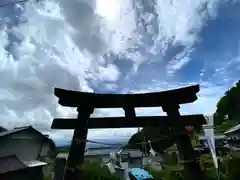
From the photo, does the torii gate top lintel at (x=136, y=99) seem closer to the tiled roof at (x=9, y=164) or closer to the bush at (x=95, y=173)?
the bush at (x=95, y=173)

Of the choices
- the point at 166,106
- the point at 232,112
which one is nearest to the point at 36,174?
the point at 166,106

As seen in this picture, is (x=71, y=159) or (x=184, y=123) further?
(x=184, y=123)

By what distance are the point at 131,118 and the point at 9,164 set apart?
9788mm

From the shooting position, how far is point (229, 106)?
30609 mm

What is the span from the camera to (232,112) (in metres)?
29.4

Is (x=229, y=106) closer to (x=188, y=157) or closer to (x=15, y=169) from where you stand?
(x=188, y=157)

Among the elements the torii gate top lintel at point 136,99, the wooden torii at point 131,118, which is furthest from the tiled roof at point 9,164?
the torii gate top lintel at point 136,99

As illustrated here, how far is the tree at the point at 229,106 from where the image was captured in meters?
29.2

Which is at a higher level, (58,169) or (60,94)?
(60,94)

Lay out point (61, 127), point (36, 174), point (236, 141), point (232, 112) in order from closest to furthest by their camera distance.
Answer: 1. point (61, 127)
2. point (36, 174)
3. point (236, 141)
4. point (232, 112)

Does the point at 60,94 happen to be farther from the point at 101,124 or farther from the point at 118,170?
the point at 118,170

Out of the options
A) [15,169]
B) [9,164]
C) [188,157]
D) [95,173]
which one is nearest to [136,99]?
[188,157]

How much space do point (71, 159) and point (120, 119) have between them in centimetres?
151

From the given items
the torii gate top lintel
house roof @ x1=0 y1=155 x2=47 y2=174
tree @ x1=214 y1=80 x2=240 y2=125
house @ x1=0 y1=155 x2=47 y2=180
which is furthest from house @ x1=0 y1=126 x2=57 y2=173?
tree @ x1=214 y1=80 x2=240 y2=125
